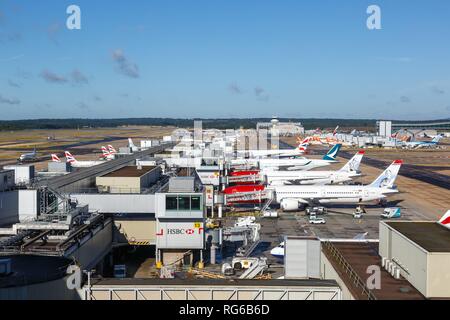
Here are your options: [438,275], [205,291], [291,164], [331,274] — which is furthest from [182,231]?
[291,164]

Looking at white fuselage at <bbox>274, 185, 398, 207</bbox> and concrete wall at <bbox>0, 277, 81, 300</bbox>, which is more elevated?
concrete wall at <bbox>0, 277, 81, 300</bbox>

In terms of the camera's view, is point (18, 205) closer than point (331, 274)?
No

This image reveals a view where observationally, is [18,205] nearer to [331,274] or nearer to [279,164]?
[331,274]

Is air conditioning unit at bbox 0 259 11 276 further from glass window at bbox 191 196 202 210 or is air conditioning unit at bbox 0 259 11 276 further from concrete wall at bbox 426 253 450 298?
glass window at bbox 191 196 202 210

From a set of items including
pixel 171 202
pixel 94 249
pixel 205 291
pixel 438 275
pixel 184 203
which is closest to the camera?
pixel 438 275

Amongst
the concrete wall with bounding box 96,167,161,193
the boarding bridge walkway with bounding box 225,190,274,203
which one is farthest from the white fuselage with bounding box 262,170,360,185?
the concrete wall with bounding box 96,167,161,193

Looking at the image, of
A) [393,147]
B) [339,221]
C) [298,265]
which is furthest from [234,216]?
[393,147]

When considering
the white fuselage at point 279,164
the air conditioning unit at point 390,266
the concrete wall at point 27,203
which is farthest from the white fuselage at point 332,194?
the air conditioning unit at point 390,266
